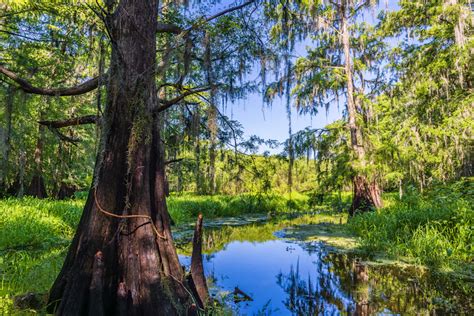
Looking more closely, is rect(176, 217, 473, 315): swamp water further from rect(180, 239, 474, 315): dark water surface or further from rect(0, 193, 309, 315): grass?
rect(0, 193, 309, 315): grass

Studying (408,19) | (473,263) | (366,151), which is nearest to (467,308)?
(473,263)

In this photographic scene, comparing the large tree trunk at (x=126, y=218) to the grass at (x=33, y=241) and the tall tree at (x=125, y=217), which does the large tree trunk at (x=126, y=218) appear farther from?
the grass at (x=33, y=241)

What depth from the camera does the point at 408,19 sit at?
541 inches

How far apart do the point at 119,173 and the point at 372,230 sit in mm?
8156

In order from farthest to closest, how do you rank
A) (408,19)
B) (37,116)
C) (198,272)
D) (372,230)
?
1. (37,116)
2. (408,19)
3. (372,230)
4. (198,272)

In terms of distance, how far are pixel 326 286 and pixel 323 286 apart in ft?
0.18

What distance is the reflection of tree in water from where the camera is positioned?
470 cm

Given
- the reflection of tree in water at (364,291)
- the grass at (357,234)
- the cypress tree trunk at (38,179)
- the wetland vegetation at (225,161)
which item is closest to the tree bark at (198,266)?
the wetland vegetation at (225,161)

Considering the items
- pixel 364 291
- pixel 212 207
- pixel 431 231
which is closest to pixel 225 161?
pixel 364 291

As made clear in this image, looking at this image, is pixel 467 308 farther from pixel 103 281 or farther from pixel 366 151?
pixel 366 151

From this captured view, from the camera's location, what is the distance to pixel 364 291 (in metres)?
5.48

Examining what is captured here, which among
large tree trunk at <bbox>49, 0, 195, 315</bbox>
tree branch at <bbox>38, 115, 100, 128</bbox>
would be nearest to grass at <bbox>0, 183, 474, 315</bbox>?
large tree trunk at <bbox>49, 0, 195, 315</bbox>

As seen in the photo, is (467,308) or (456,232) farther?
(456,232)

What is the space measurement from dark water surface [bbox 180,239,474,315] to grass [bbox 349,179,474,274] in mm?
792
